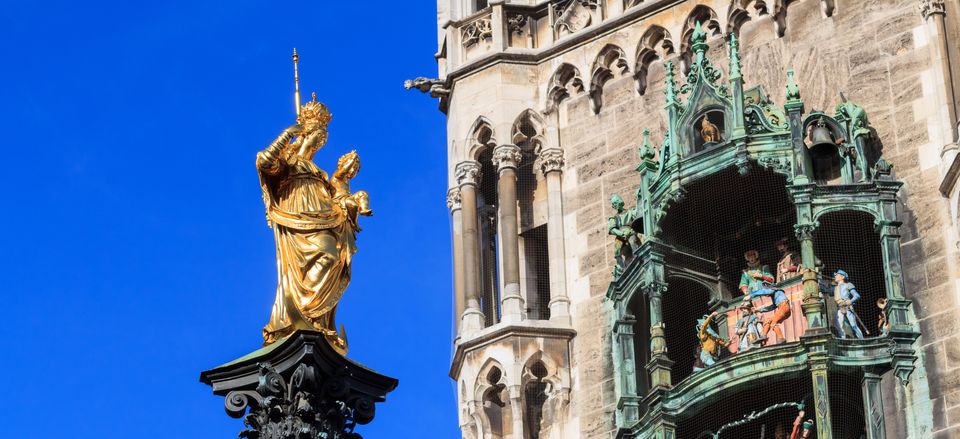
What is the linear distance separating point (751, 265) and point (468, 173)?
4049 mm

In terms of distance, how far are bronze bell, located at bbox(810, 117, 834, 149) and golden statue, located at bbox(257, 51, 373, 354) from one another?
5927mm

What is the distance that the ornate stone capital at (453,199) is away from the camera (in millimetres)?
32656

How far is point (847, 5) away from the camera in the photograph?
30969 mm

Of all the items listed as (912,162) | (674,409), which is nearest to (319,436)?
(674,409)

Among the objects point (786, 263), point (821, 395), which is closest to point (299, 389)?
point (821, 395)

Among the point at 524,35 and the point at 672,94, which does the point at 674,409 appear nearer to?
the point at 672,94

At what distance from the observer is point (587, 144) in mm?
32344

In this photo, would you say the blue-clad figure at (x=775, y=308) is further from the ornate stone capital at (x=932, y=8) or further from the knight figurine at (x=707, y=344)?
the ornate stone capital at (x=932, y=8)

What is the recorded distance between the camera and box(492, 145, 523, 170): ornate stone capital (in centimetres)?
3228

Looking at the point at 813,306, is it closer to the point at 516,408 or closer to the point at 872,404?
the point at 872,404

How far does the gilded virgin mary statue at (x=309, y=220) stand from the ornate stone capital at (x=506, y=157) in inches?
238

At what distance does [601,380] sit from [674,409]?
166cm

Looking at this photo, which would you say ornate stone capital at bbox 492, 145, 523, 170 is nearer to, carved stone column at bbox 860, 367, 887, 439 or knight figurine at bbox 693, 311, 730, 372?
knight figurine at bbox 693, 311, 730, 372

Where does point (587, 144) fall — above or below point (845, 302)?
above
